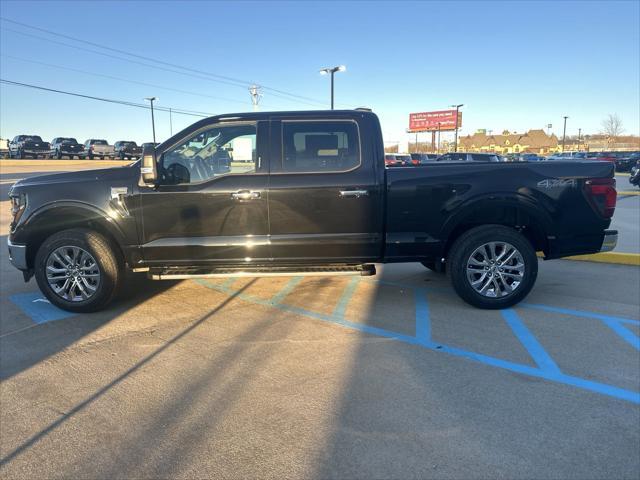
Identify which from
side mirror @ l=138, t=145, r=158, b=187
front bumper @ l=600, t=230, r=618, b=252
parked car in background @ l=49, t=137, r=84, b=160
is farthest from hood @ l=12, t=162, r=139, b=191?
parked car in background @ l=49, t=137, r=84, b=160

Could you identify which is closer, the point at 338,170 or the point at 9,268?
the point at 338,170

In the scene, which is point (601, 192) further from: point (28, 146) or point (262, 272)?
point (28, 146)

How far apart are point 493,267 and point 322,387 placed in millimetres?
2479

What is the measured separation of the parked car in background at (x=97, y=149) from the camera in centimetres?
4462

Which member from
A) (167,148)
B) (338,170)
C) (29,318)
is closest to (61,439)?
(29,318)

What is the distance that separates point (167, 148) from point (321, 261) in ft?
6.36

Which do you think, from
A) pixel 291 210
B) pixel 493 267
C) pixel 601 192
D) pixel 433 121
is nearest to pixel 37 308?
pixel 291 210

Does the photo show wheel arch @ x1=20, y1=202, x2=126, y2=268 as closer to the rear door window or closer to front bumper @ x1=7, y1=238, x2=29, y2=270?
front bumper @ x1=7, y1=238, x2=29, y2=270

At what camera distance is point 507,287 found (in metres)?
4.86

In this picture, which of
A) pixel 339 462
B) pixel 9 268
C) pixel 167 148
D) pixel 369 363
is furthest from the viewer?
pixel 9 268

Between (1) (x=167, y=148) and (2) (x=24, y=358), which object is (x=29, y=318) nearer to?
(2) (x=24, y=358)

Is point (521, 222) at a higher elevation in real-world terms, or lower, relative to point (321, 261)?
higher

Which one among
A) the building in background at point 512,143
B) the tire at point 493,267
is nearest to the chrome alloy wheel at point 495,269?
the tire at point 493,267

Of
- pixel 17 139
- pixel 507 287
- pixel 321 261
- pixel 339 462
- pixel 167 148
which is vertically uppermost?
pixel 17 139
